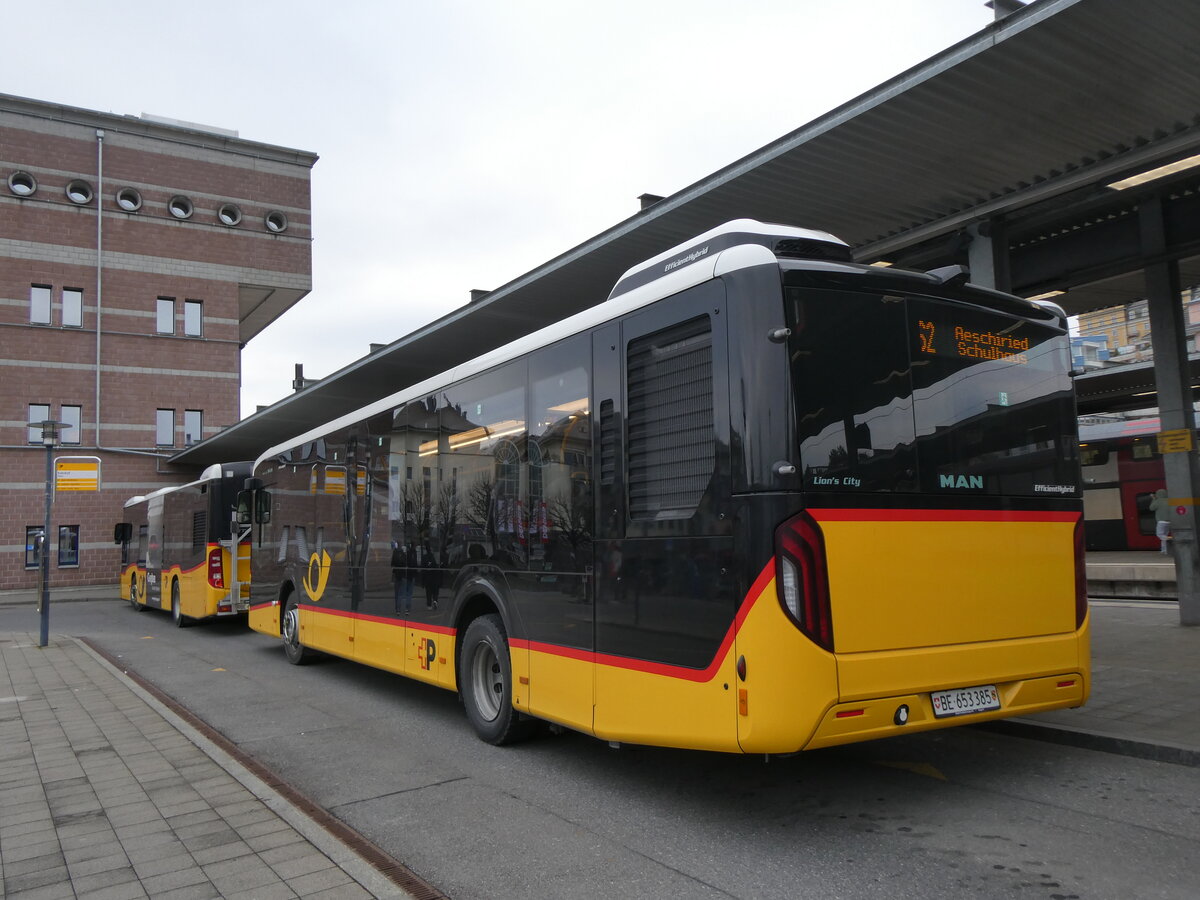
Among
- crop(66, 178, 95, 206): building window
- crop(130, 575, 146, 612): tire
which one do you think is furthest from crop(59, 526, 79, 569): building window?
crop(130, 575, 146, 612): tire

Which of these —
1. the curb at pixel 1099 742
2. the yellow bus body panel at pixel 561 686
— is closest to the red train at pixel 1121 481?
the curb at pixel 1099 742

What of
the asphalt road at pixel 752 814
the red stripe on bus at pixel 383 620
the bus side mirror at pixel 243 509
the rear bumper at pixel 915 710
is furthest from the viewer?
the bus side mirror at pixel 243 509

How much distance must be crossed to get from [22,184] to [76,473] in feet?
79.9

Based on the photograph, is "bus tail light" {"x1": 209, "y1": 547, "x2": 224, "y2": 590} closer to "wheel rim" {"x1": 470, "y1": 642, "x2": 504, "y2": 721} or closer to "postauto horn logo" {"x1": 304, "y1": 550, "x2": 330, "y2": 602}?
"postauto horn logo" {"x1": 304, "y1": 550, "x2": 330, "y2": 602}

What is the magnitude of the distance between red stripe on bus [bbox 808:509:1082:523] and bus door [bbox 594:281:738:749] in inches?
21.5

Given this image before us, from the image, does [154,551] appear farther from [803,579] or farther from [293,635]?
[803,579]

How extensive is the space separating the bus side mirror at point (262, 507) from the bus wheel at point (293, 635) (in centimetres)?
152

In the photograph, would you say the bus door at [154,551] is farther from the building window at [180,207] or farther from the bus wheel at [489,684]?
the building window at [180,207]

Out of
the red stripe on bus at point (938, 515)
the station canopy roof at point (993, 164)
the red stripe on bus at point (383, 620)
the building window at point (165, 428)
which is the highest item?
the building window at point (165, 428)

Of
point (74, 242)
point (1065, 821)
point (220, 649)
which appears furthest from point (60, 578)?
point (1065, 821)

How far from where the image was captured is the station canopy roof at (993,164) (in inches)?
270

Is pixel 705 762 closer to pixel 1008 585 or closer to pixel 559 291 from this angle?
pixel 1008 585

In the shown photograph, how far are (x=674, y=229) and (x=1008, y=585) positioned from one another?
632cm

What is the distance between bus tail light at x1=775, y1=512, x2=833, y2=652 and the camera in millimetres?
4395
